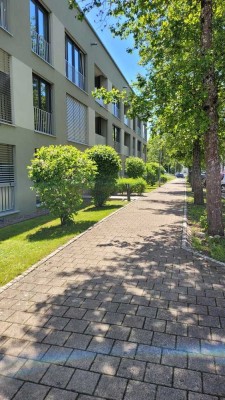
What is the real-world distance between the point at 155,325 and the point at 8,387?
1.66m

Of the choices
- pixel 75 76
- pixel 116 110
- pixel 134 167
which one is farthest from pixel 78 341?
pixel 116 110

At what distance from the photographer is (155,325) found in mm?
3459

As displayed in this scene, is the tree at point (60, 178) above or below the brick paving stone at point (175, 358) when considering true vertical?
above

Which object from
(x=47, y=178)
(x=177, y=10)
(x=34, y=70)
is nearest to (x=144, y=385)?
(x=47, y=178)

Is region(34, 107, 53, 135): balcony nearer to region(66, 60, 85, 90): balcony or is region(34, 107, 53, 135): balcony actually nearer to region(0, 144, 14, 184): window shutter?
region(0, 144, 14, 184): window shutter

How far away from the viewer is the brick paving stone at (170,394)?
7.90 ft

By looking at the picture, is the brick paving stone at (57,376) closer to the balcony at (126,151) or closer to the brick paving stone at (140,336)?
the brick paving stone at (140,336)

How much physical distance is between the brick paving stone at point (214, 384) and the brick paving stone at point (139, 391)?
0.45 metres

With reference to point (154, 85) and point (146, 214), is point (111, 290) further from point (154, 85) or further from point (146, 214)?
point (146, 214)

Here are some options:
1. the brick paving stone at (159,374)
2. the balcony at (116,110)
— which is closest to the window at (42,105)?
the brick paving stone at (159,374)

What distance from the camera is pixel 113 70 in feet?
83.8

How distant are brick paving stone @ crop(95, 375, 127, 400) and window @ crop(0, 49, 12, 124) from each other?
9754 millimetres

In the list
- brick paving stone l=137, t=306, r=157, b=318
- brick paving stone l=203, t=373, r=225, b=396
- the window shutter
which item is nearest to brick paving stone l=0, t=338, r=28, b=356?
brick paving stone l=137, t=306, r=157, b=318

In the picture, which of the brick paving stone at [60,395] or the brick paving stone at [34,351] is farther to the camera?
the brick paving stone at [34,351]
